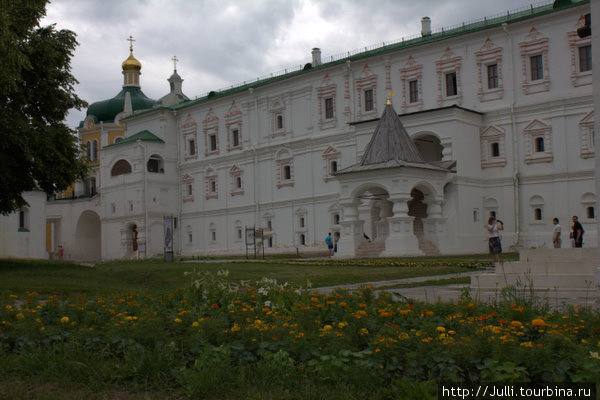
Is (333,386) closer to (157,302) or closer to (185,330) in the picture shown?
(185,330)

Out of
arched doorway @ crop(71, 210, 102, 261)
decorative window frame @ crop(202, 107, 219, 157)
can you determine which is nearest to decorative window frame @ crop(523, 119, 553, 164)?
decorative window frame @ crop(202, 107, 219, 157)

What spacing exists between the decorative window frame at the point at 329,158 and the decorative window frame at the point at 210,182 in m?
10.1


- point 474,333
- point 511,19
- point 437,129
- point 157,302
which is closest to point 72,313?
point 157,302

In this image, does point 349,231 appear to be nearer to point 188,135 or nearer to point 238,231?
point 238,231

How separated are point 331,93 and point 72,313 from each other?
32.9 metres

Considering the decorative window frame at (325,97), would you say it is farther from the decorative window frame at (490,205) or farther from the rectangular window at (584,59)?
the rectangular window at (584,59)

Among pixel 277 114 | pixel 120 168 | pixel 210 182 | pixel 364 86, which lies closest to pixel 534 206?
pixel 364 86

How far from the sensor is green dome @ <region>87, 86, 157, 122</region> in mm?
60844

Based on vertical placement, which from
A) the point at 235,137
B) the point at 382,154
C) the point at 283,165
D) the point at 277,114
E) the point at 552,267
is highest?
the point at 277,114

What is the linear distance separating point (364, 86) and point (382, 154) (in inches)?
346

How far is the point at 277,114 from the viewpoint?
42.3 m

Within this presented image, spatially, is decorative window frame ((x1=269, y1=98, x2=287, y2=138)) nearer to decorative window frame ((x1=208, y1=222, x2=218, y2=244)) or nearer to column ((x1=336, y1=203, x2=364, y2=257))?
decorative window frame ((x1=208, y1=222, x2=218, y2=244))

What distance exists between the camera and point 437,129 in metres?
32.2

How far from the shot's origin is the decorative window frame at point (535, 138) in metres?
30.6
